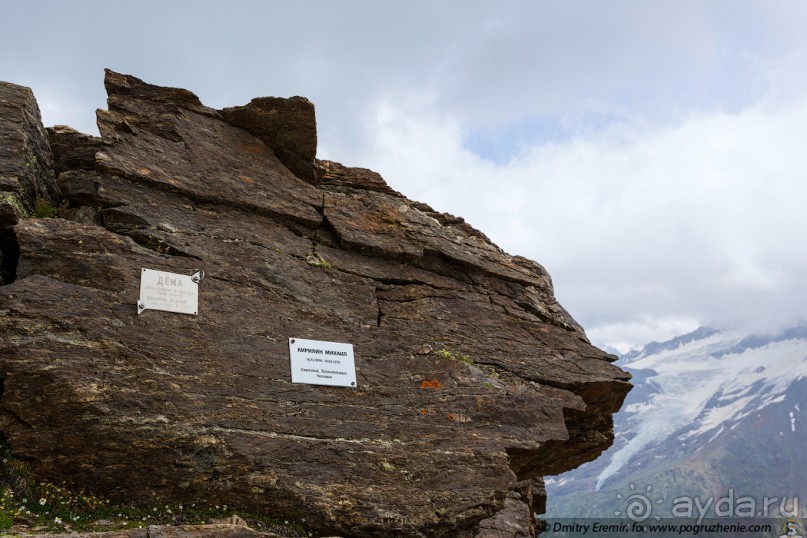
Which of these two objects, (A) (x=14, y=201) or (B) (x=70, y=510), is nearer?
(B) (x=70, y=510)

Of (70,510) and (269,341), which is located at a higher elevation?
(269,341)

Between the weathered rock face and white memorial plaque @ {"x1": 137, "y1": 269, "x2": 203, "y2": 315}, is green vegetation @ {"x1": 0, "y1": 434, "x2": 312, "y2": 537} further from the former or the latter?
white memorial plaque @ {"x1": 137, "y1": 269, "x2": 203, "y2": 315}

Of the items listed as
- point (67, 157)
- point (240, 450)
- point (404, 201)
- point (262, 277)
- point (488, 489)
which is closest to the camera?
point (240, 450)

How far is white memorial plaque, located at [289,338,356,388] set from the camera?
1489 centimetres

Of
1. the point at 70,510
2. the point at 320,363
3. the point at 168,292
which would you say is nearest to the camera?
the point at 70,510

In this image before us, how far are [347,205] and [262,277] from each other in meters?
4.45

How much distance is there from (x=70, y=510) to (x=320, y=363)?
20.4 feet

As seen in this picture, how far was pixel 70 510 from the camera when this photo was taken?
37.2ft

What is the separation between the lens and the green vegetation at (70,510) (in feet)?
35.2

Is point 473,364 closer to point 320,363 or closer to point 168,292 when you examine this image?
point 320,363

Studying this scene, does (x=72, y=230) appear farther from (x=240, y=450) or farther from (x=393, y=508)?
(x=393, y=508)

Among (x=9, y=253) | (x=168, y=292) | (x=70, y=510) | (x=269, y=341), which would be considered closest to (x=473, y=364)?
(x=269, y=341)

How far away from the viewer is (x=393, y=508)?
541 inches

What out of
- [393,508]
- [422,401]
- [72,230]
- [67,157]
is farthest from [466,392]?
[67,157]
